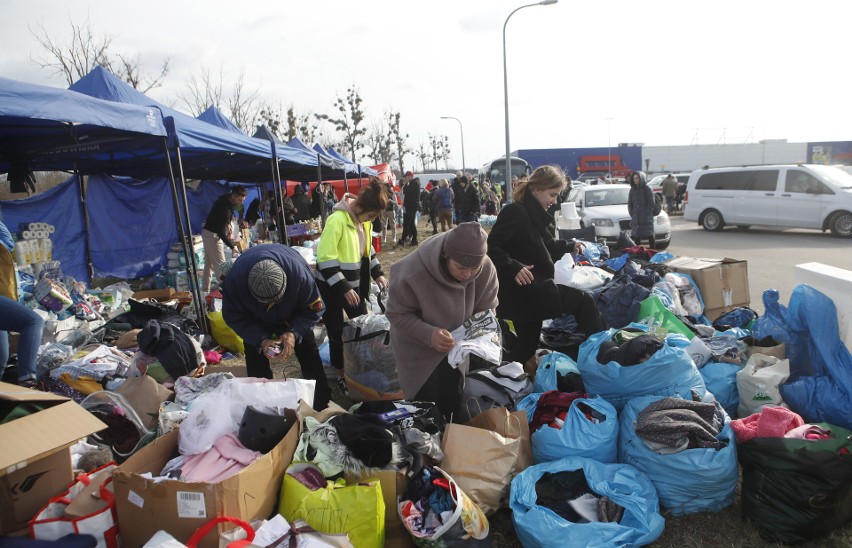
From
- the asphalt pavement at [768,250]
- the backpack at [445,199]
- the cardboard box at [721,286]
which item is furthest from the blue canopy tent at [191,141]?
the asphalt pavement at [768,250]

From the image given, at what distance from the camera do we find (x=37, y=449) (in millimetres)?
2277

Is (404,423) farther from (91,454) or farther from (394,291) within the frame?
(91,454)

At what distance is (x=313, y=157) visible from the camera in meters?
11.6

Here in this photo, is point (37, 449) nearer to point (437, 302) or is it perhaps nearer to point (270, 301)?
point (270, 301)

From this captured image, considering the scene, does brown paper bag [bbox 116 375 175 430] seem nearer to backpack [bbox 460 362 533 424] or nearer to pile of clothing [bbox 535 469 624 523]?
backpack [bbox 460 362 533 424]

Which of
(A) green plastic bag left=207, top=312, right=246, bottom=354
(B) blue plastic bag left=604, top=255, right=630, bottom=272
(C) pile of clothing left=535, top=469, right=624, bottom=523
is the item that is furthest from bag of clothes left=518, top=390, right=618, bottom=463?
(A) green plastic bag left=207, top=312, right=246, bottom=354

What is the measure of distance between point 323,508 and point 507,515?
1.12 metres

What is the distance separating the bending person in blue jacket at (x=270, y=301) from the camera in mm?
3068

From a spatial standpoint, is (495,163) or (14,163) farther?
(495,163)

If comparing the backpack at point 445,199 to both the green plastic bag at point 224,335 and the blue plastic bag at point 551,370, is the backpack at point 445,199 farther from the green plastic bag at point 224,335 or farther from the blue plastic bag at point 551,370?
the blue plastic bag at point 551,370

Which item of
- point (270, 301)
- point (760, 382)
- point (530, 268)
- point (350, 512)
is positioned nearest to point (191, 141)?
point (270, 301)

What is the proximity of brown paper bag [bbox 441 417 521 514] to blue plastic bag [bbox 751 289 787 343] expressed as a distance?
2372 millimetres

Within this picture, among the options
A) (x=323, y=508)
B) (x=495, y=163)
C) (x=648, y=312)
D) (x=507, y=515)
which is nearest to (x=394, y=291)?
(x=323, y=508)

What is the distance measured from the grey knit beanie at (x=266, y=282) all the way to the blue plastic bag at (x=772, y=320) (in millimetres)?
3495
